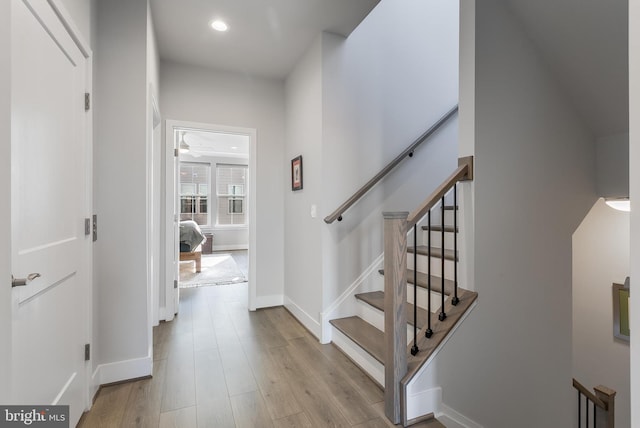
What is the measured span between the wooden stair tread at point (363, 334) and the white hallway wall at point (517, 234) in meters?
0.41

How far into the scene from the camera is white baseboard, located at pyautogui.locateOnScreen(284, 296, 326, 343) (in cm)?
263

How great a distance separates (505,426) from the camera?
194cm

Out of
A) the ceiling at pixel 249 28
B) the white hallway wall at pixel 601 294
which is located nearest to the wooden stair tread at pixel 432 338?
the white hallway wall at pixel 601 294

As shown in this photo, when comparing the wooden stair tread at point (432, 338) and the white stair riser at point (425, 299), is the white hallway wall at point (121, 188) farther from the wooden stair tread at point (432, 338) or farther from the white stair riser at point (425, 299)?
the white stair riser at point (425, 299)

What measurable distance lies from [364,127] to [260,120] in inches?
50.4

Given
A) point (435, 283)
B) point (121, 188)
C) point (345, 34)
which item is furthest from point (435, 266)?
point (121, 188)

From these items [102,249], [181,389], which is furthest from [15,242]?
[181,389]

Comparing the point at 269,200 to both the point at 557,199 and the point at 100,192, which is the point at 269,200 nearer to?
the point at 100,192

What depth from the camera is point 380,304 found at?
2352mm

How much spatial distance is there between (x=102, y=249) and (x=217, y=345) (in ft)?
3.80

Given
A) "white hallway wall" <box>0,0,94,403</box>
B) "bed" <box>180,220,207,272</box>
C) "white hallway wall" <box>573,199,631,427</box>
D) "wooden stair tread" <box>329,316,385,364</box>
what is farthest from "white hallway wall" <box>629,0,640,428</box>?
"bed" <box>180,220,207,272</box>

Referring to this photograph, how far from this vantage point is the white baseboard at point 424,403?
1659 millimetres

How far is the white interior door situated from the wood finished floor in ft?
1.12

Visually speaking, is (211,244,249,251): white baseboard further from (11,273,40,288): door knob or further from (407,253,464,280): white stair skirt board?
(11,273,40,288): door knob
